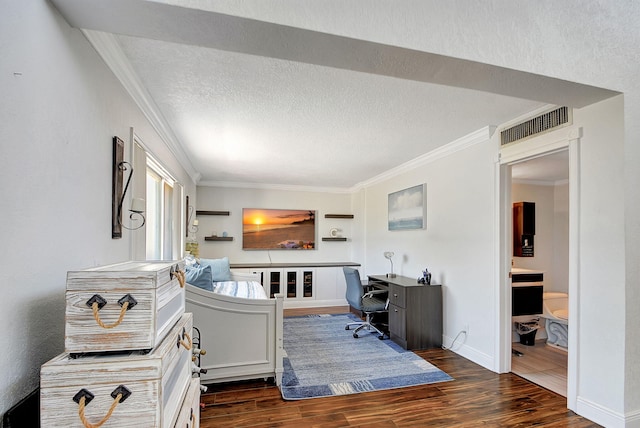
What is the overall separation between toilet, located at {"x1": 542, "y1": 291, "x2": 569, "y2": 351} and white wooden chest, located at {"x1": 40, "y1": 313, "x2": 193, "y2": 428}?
14.4ft

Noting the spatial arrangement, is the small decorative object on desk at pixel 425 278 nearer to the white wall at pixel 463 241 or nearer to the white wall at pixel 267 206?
the white wall at pixel 463 241

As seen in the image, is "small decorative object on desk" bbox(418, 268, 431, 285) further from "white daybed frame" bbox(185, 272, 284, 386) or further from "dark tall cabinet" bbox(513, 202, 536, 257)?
"white daybed frame" bbox(185, 272, 284, 386)

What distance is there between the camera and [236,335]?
2.82 meters

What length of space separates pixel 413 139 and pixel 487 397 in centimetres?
254

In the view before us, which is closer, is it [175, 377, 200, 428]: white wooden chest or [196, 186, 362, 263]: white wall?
[175, 377, 200, 428]: white wooden chest

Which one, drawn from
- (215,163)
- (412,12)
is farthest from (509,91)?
(215,163)

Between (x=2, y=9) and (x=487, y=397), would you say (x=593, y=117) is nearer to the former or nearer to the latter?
(x=487, y=397)

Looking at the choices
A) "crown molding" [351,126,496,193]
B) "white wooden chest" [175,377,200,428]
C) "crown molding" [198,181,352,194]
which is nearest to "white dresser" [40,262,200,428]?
"white wooden chest" [175,377,200,428]

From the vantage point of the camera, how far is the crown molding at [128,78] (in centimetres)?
164

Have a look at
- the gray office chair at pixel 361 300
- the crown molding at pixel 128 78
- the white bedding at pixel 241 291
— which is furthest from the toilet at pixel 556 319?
the crown molding at pixel 128 78

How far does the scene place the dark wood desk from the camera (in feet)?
12.5

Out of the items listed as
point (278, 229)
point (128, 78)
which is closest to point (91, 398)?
point (128, 78)

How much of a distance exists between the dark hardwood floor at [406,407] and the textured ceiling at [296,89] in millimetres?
2253

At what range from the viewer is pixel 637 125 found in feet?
6.72
